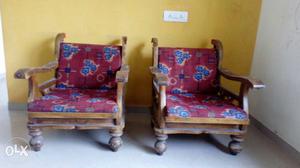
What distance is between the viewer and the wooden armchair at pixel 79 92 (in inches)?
69.7

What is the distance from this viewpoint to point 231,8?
8.11ft

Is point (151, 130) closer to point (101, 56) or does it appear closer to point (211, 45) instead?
point (101, 56)

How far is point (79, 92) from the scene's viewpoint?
2072 millimetres

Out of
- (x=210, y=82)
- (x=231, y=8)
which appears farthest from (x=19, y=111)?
(x=231, y=8)

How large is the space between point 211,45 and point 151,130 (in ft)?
3.47

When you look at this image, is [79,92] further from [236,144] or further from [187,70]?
[236,144]

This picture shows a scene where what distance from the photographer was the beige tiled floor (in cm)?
178

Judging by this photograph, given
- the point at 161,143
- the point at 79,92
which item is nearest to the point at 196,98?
the point at 161,143

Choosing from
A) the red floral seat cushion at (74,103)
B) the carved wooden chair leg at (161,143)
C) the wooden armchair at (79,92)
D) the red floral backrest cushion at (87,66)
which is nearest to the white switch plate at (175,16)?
the wooden armchair at (79,92)

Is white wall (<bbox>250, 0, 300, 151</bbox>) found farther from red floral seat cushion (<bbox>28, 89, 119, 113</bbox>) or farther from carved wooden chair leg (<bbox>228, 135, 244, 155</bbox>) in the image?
red floral seat cushion (<bbox>28, 89, 119, 113</bbox>)

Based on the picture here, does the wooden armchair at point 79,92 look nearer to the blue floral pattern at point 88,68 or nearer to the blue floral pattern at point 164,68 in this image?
the blue floral pattern at point 88,68

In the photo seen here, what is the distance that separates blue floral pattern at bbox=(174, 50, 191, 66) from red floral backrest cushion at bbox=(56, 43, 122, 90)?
1.69 feet

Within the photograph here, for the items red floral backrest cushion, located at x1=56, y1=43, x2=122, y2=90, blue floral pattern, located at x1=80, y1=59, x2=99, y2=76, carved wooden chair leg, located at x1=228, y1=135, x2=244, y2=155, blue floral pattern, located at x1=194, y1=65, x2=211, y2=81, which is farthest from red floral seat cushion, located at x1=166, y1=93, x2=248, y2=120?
blue floral pattern, located at x1=80, y1=59, x2=99, y2=76

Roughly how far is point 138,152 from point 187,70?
2.77ft
